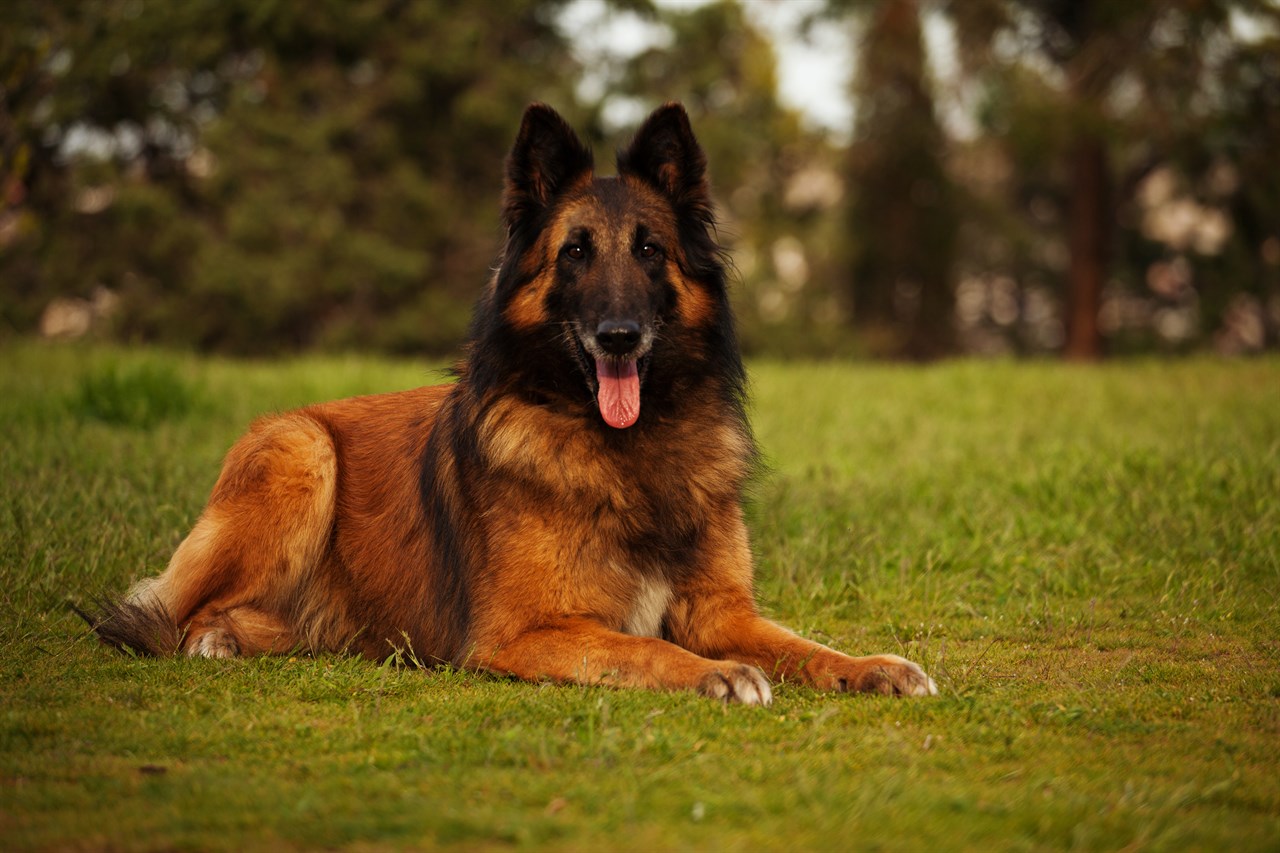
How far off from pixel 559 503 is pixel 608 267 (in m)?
0.94

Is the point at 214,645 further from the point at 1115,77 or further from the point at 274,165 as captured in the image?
the point at 274,165

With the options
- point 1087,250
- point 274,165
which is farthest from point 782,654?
point 274,165

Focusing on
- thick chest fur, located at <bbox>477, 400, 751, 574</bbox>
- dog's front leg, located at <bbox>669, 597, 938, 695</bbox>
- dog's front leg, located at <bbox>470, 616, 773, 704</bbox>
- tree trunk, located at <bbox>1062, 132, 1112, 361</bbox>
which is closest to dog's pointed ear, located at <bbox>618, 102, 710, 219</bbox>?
thick chest fur, located at <bbox>477, 400, 751, 574</bbox>

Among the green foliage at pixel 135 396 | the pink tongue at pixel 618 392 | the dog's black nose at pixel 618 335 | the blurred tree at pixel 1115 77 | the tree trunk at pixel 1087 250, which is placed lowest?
the green foliage at pixel 135 396

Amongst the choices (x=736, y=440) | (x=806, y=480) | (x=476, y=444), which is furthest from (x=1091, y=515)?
(x=476, y=444)

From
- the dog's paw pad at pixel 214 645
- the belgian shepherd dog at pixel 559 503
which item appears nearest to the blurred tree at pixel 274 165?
the belgian shepherd dog at pixel 559 503

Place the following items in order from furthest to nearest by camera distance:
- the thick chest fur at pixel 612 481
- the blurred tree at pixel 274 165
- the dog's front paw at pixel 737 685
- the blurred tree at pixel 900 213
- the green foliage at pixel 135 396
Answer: the blurred tree at pixel 900 213
the blurred tree at pixel 274 165
the green foliage at pixel 135 396
the thick chest fur at pixel 612 481
the dog's front paw at pixel 737 685

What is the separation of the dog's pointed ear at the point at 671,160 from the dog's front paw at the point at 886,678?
1.97 m

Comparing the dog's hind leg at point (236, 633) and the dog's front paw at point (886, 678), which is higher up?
the dog's front paw at point (886, 678)

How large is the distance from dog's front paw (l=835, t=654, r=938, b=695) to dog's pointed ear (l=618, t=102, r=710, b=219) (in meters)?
1.97

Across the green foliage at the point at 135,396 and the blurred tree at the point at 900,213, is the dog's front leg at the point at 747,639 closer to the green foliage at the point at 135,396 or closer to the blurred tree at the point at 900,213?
the green foliage at the point at 135,396

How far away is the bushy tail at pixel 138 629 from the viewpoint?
16.8 ft

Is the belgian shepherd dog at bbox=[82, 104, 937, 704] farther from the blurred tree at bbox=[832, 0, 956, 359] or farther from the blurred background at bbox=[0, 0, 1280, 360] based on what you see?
the blurred tree at bbox=[832, 0, 956, 359]

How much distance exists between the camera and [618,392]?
16.1 ft
